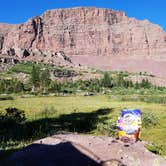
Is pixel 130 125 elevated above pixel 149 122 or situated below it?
above

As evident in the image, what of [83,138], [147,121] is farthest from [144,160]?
[147,121]

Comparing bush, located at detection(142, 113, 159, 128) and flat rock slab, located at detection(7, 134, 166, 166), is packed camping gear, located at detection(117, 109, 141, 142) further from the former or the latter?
bush, located at detection(142, 113, 159, 128)

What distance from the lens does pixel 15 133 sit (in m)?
22.7

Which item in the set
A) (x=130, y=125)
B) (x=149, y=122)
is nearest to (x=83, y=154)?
(x=130, y=125)

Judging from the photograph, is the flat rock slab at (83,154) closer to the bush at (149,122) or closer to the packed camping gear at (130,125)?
the packed camping gear at (130,125)

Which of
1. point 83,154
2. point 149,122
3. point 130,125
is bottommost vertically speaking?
→ point 149,122

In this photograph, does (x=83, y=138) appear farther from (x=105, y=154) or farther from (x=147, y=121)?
(x=147, y=121)

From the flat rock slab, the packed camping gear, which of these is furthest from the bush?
the flat rock slab

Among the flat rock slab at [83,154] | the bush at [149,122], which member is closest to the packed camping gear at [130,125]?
the flat rock slab at [83,154]

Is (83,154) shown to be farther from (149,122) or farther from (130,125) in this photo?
(149,122)

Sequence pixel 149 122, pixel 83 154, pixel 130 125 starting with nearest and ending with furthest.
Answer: pixel 83 154 → pixel 130 125 → pixel 149 122

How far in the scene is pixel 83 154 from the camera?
9.00 meters

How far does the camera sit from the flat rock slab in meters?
8.75

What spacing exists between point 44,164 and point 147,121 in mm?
27413
